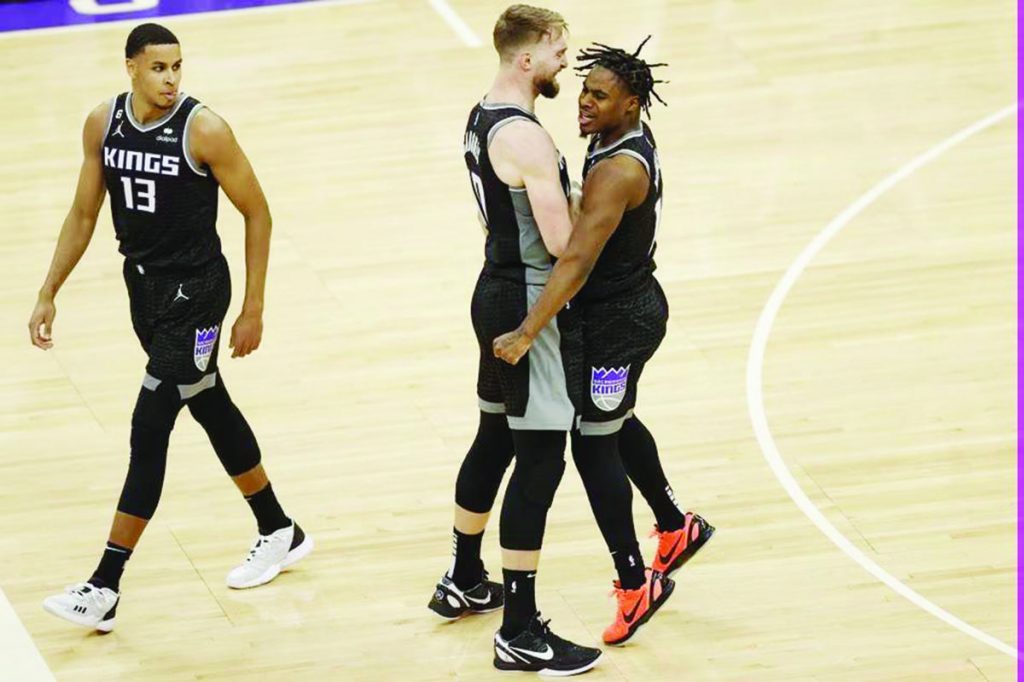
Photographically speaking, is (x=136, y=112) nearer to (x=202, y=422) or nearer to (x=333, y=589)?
(x=202, y=422)

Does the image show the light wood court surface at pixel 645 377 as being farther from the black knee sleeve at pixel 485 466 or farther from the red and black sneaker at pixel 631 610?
the black knee sleeve at pixel 485 466

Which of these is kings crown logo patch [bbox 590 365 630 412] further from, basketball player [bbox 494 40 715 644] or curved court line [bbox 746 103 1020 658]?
curved court line [bbox 746 103 1020 658]

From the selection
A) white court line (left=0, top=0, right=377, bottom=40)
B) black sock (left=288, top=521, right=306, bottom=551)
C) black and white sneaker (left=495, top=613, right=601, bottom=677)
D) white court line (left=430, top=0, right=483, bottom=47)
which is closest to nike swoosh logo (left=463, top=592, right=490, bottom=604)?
black and white sneaker (left=495, top=613, right=601, bottom=677)

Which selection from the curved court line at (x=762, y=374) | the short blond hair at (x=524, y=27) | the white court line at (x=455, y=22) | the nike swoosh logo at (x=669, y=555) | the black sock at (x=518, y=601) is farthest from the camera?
the white court line at (x=455, y=22)

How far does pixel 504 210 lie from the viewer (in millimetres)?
5566

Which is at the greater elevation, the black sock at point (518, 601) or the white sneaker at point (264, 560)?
the black sock at point (518, 601)

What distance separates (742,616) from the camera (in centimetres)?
617

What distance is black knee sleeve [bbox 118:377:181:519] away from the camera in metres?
6.05

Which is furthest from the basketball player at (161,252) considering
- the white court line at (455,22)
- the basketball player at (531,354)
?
the white court line at (455,22)

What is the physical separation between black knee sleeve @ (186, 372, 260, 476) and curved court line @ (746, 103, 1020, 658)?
1.97m

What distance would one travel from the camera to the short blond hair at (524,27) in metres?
5.43

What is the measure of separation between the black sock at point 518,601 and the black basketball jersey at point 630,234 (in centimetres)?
87

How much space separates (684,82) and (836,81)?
86 cm

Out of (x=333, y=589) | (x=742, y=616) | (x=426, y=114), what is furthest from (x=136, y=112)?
(x=426, y=114)
